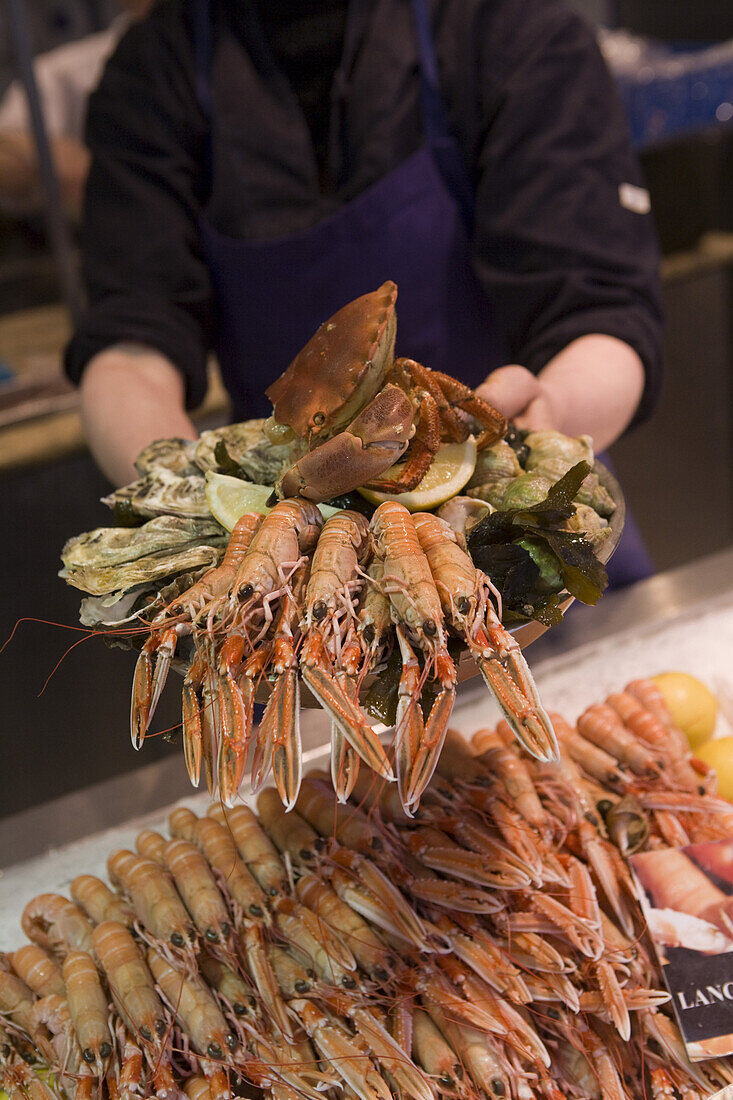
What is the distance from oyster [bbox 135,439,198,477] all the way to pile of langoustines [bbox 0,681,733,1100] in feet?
1.38

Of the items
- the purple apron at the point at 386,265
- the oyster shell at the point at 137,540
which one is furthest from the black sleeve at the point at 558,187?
→ the oyster shell at the point at 137,540

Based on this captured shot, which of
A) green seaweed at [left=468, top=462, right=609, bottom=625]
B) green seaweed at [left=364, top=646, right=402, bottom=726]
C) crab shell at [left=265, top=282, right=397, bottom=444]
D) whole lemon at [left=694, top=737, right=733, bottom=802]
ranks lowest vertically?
whole lemon at [left=694, top=737, right=733, bottom=802]

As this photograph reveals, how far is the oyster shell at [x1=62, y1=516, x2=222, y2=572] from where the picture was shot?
0.88m

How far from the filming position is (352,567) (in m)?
0.75

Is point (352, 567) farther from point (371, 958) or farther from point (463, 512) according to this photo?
point (371, 958)

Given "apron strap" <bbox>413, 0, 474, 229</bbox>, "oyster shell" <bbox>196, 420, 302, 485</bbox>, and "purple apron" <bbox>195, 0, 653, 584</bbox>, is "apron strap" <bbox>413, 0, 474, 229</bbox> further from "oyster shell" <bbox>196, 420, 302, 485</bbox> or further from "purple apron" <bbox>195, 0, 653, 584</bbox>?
"oyster shell" <bbox>196, 420, 302, 485</bbox>

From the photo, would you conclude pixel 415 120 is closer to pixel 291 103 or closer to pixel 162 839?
pixel 291 103

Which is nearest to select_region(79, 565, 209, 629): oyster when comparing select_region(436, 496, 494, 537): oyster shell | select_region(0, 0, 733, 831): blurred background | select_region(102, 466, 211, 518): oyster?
select_region(102, 466, 211, 518): oyster

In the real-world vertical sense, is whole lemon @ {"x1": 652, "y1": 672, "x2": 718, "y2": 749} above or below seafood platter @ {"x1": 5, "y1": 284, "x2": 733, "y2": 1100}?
below

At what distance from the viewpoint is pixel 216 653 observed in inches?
28.5

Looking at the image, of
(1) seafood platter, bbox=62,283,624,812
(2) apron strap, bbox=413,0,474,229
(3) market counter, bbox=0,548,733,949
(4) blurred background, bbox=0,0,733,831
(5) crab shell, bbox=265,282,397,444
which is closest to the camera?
(1) seafood platter, bbox=62,283,624,812

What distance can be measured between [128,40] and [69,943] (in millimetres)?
1597

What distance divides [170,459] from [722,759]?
83 centimetres

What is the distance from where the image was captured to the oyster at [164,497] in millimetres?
934
